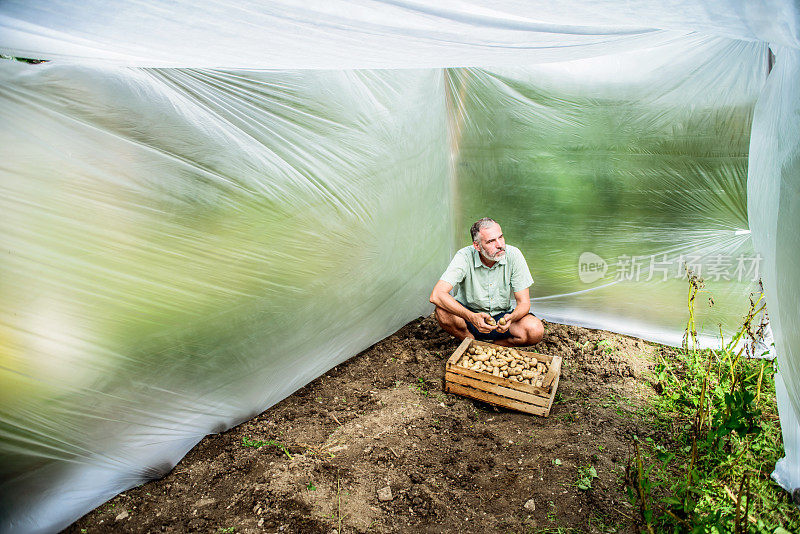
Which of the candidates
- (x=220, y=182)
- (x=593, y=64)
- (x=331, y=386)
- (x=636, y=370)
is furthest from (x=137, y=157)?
(x=636, y=370)

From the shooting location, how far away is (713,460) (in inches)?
89.5

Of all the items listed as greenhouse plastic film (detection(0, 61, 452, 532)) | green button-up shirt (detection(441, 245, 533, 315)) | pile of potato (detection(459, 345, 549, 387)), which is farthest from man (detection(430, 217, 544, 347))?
greenhouse plastic film (detection(0, 61, 452, 532))

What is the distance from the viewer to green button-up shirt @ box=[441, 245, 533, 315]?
10.4 feet

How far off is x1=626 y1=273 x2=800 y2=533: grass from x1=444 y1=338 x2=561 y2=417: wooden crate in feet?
1.69

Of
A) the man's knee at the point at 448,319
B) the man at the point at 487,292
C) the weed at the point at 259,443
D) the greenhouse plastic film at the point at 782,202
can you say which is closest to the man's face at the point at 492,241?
the man at the point at 487,292

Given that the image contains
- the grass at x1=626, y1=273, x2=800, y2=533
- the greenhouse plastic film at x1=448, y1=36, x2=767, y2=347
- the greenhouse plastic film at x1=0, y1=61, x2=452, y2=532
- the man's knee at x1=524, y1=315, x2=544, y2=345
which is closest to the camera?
the greenhouse plastic film at x1=0, y1=61, x2=452, y2=532

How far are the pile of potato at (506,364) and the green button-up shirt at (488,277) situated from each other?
36 centimetres

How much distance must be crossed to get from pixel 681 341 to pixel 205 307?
325 cm

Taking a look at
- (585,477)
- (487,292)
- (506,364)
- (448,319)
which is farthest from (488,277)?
(585,477)

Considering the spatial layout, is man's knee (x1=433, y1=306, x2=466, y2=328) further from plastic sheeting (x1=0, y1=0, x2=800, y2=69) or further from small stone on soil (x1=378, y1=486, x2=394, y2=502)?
plastic sheeting (x1=0, y1=0, x2=800, y2=69)

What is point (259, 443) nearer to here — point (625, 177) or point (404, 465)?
point (404, 465)

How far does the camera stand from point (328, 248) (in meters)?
2.89

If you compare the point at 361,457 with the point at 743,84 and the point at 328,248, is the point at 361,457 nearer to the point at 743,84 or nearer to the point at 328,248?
the point at 328,248

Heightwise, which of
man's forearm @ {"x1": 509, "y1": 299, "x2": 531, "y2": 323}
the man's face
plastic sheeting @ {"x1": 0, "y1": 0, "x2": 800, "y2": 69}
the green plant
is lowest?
the green plant
